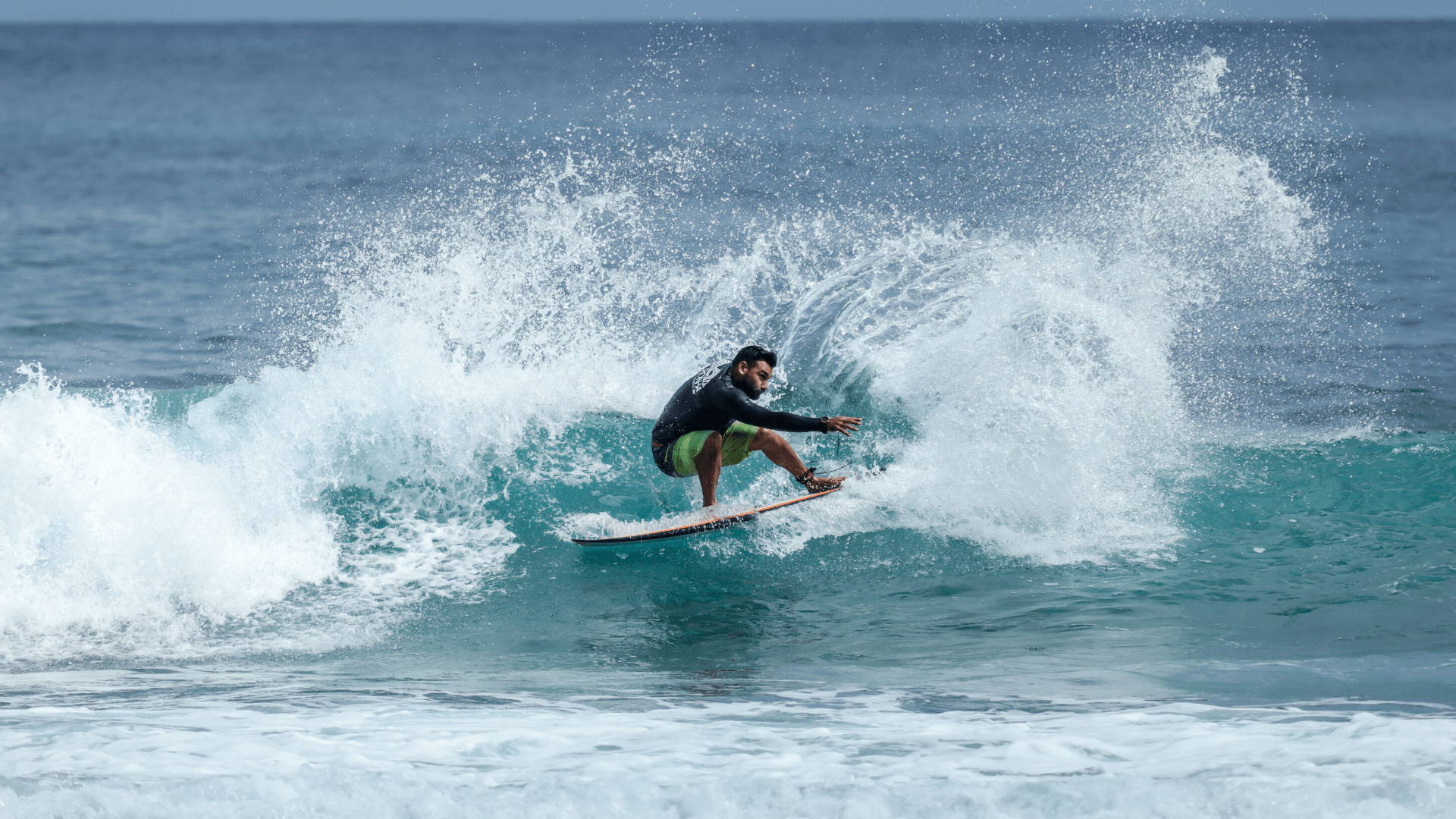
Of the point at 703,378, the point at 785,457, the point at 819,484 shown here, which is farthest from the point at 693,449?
the point at 819,484

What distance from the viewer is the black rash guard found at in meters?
8.33

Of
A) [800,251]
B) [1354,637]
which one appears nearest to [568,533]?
[1354,637]

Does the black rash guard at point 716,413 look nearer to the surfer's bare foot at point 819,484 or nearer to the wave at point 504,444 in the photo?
the surfer's bare foot at point 819,484

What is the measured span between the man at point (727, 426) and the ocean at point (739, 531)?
1.65ft

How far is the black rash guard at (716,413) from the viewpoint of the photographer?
8.33 m

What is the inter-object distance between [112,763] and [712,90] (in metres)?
56.1

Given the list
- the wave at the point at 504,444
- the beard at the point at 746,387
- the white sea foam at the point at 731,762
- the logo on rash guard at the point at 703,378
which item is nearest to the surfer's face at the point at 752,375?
the beard at the point at 746,387

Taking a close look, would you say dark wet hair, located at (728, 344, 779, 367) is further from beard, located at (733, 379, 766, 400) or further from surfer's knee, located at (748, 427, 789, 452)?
surfer's knee, located at (748, 427, 789, 452)

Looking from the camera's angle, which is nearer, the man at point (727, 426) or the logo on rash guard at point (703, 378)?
the man at point (727, 426)

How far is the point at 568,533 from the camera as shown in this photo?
363 inches

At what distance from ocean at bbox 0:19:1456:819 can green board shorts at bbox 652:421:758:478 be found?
503 millimetres

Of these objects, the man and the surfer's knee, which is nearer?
the man

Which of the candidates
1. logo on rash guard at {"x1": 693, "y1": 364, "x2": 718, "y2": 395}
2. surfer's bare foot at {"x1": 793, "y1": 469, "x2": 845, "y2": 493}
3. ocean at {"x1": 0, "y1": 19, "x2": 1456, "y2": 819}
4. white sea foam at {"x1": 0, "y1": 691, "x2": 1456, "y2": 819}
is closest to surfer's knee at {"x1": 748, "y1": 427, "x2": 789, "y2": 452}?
surfer's bare foot at {"x1": 793, "y1": 469, "x2": 845, "y2": 493}

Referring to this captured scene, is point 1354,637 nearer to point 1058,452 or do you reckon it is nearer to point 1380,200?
point 1058,452
